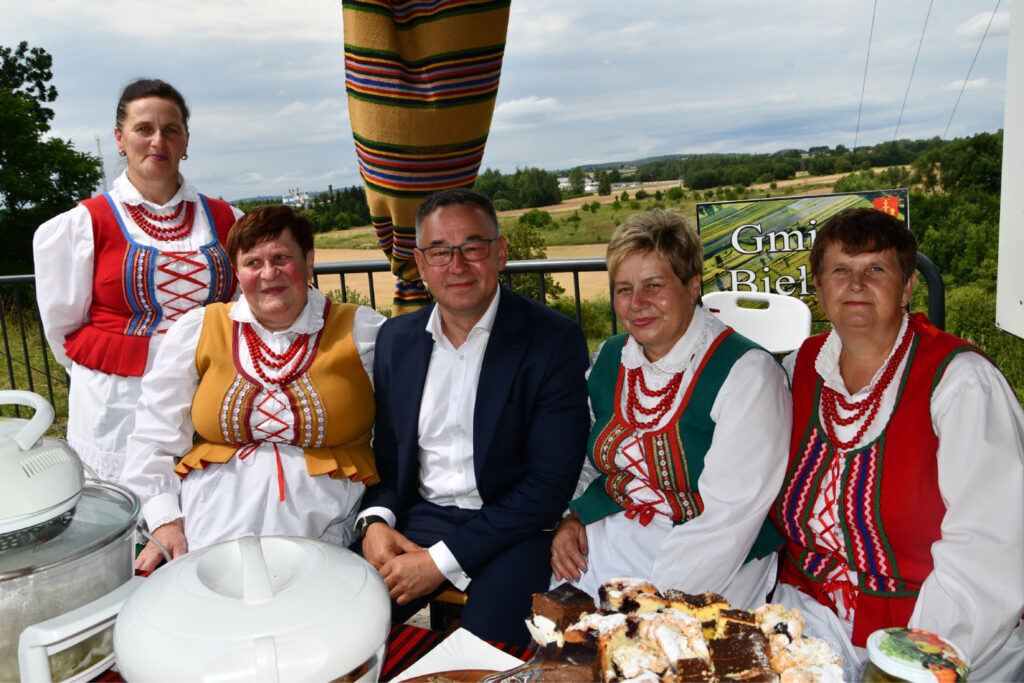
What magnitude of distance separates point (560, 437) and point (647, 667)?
3.59 ft

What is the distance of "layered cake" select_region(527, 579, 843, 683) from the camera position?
0.77 metres

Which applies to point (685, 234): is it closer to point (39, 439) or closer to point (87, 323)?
point (39, 439)

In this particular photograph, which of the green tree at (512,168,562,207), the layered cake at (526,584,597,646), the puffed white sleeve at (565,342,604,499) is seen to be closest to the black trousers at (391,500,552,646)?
the puffed white sleeve at (565,342,604,499)

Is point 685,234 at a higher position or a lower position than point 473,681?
higher

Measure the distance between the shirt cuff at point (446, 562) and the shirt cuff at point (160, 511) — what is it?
0.64 m

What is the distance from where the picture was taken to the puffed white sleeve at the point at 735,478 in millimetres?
1585

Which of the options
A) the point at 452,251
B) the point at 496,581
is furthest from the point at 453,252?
the point at 496,581

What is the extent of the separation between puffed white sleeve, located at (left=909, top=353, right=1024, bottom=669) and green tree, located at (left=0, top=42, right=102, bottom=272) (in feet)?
59.7

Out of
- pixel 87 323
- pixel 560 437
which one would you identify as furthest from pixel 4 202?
pixel 560 437

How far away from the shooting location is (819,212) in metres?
2.37

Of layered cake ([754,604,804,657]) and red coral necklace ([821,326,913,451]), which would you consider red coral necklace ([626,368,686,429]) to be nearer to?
red coral necklace ([821,326,913,451])

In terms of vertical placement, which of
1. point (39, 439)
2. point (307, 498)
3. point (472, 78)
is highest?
point (472, 78)

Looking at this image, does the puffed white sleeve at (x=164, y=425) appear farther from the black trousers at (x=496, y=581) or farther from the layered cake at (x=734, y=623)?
the layered cake at (x=734, y=623)

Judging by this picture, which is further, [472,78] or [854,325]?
[854,325]
